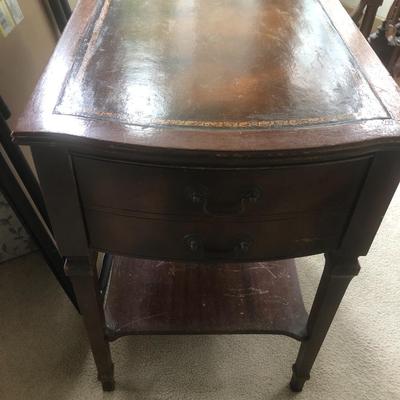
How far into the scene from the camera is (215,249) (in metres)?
0.65

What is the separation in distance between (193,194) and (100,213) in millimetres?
150

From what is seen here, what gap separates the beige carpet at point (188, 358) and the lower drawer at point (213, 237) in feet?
1.62

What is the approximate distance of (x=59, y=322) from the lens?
112 cm

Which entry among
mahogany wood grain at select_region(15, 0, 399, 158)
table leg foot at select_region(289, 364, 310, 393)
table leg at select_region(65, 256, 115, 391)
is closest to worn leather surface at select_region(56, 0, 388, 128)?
mahogany wood grain at select_region(15, 0, 399, 158)

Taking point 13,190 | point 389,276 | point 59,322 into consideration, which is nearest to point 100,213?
point 13,190

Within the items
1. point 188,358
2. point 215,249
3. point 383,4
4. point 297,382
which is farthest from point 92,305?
point 383,4

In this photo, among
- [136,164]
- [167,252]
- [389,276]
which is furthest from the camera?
[389,276]

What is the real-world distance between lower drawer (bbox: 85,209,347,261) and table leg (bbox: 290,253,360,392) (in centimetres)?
5

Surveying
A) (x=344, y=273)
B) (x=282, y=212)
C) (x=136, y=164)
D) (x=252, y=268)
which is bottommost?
(x=252, y=268)

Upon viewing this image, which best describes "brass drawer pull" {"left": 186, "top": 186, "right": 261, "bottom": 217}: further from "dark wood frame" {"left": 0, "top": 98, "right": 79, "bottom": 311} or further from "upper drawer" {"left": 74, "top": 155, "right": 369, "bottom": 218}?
"dark wood frame" {"left": 0, "top": 98, "right": 79, "bottom": 311}

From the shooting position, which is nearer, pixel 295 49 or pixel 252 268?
pixel 295 49

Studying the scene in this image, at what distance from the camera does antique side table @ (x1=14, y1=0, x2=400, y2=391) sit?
524mm

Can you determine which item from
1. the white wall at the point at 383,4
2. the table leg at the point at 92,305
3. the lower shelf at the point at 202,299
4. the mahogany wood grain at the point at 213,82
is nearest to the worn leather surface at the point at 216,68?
the mahogany wood grain at the point at 213,82

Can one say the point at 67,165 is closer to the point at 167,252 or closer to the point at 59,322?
the point at 167,252
